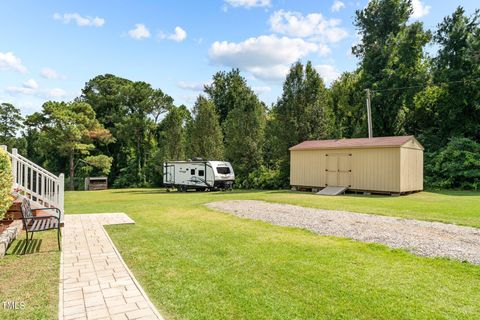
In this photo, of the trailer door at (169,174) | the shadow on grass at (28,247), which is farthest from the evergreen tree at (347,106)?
the shadow on grass at (28,247)

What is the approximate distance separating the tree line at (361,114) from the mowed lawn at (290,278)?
51.7 ft

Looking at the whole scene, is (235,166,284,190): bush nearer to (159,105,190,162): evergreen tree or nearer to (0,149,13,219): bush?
(159,105,190,162): evergreen tree

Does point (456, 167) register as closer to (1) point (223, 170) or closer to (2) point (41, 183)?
(1) point (223, 170)

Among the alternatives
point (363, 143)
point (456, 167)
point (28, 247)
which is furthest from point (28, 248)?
point (456, 167)

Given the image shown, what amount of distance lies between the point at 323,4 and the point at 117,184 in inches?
1046

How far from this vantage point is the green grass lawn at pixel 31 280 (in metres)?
3.02

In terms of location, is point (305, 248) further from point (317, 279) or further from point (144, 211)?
point (144, 211)

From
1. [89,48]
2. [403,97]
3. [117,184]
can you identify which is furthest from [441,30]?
[117,184]

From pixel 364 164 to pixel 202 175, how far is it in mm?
9898

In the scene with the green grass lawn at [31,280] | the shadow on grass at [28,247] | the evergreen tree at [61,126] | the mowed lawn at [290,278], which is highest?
the evergreen tree at [61,126]

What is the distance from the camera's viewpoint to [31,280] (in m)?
3.87

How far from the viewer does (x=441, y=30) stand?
2172 cm

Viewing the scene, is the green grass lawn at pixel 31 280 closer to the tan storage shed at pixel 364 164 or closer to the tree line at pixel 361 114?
the tan storage shed at pixel 364 164

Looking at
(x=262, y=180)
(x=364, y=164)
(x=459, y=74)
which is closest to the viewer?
(x=364, y=164)
